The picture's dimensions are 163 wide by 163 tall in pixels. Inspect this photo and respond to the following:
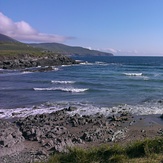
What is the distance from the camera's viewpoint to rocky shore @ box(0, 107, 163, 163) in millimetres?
12253

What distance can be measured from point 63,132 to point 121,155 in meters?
7.36

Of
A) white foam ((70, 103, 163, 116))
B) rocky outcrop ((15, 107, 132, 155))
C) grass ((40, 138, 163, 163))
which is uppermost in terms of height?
grass ((40, 138, 163, 163))

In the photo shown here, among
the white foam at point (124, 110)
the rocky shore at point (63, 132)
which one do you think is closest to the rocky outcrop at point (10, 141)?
the rocky shore at point (63, 132)

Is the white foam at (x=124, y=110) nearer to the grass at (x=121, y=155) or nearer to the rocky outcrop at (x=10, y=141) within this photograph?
the rocky outcrop at (x=10, y=141)

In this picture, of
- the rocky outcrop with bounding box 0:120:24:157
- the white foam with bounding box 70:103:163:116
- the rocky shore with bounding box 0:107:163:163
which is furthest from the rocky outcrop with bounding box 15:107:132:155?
the white foam with bounding box 70:103:163:116

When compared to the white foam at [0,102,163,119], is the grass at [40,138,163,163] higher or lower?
higher

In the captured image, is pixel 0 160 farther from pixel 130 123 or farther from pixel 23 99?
pixel 23 99

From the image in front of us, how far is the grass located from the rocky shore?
256 cm

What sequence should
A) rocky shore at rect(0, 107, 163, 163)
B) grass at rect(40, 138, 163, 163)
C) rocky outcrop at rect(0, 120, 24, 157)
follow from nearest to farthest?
grass at rect(40, 138, 163, 163), rocky shore at rect(0, 107, 163, 163), rocky outcrop at rect(0, 120, 24, 157)

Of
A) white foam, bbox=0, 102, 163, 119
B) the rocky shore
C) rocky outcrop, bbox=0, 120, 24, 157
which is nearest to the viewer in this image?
the rocky shore

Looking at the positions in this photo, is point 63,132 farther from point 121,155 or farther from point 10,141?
point 121,155

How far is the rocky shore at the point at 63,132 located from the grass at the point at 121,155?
256 cm

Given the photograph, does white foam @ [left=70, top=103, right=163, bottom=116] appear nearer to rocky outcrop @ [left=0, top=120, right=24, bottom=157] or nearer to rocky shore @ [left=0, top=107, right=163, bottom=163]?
rocky shore @ [left=0, top=107, right=163, bottom=163]

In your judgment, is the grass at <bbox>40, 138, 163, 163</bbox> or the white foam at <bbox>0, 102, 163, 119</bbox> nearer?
the grass at <bbox>40, 138, 163, 163</bbox>
